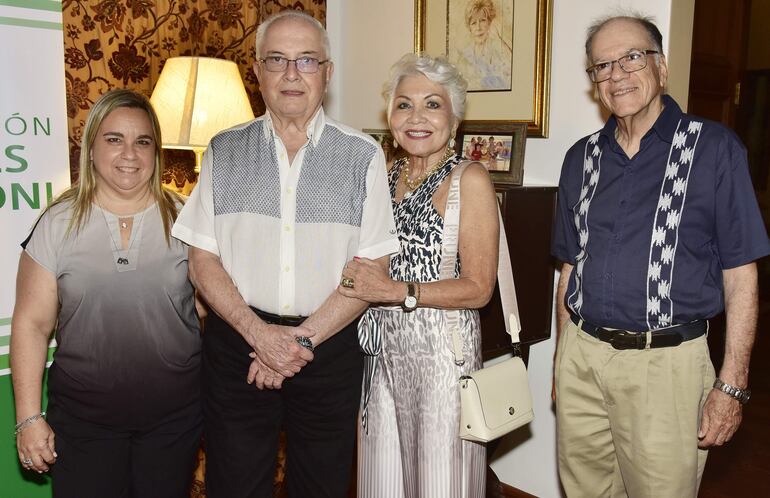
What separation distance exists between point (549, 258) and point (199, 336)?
53.5 inches

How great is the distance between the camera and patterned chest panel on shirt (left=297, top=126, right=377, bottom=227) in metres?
1.86

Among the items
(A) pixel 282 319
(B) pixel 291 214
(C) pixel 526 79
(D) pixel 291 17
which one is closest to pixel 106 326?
(A) pixel 282 319

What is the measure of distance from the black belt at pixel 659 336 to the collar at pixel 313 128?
96 cm

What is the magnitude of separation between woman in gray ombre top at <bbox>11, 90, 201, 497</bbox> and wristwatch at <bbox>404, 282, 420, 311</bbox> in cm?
63

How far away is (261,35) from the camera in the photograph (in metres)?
1.89

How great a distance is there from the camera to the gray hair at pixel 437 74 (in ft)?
6.65

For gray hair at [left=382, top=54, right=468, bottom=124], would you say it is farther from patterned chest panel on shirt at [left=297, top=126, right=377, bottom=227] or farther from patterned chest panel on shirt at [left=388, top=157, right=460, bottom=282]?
patterned chest panel on shirt at [left=297, top=126, right=377, bottom=227]

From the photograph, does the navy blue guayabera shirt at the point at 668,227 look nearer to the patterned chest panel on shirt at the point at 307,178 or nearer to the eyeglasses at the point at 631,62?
the eyeglasses at the point at 631,62

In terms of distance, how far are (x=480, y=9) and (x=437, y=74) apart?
1052 millimetres

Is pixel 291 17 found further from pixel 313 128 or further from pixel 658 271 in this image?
pixel 658 271

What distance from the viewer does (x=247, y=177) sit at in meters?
1.88

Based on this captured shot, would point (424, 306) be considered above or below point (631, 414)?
above

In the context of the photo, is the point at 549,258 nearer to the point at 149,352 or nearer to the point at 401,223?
the point at 401,223

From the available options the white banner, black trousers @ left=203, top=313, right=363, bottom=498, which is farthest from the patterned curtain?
black trousers @ left=203, top=313, right=363, bottom=498
